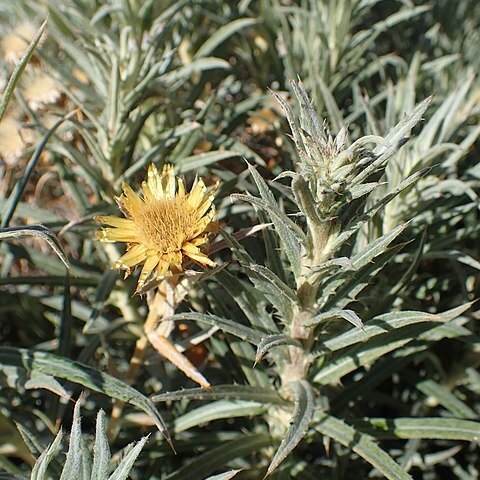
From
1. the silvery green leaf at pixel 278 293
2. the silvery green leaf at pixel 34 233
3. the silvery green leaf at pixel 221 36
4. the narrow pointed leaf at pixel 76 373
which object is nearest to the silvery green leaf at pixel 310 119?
the silvery green leaf at pixel 278 293

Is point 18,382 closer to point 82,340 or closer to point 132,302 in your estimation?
point 132,302

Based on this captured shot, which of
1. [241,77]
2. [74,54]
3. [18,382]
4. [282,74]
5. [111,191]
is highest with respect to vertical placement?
[241,77]

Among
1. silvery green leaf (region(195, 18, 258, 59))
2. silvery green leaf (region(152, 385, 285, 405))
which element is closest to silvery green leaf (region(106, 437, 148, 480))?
silvery green leaf (region(152, 385, 285, 405))

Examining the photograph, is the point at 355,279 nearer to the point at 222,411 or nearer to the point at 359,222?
the point at 359,222

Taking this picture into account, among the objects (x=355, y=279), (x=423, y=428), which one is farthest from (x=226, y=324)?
(x=423, y=428)

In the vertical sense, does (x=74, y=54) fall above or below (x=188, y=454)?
above

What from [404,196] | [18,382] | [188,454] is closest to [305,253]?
[404,196]

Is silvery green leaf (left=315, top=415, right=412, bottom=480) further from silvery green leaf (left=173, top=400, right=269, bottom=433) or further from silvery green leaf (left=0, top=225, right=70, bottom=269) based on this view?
silvery green leaf (left=0, top=225, right=70, bottom=269)
